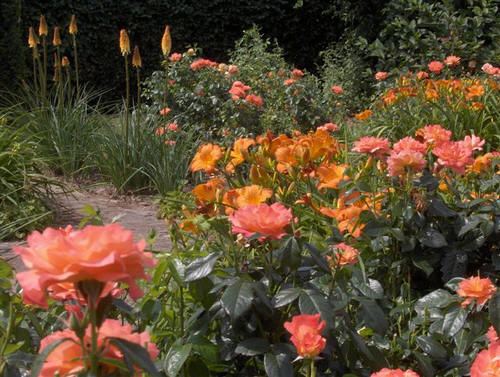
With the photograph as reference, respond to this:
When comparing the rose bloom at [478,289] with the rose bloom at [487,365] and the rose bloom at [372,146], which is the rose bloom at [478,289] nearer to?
the rose bloom at [487,365]

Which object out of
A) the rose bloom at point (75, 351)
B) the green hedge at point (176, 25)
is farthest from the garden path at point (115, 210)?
the green hedge at point (176, 25)

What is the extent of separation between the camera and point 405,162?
190 cm

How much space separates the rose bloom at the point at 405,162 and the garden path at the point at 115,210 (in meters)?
1.87

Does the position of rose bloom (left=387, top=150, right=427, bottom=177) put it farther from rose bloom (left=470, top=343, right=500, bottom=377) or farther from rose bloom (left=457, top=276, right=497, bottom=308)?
rose bloom (left=470, top=343, right=500, bottom=377)

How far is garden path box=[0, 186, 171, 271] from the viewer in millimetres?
3991

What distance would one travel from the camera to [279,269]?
1603 millimetres

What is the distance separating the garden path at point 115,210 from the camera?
13.1 feet

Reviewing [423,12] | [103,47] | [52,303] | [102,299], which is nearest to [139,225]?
[52,303]

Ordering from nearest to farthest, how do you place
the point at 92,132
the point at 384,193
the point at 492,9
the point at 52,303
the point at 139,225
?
the point at 52,303
the point at 384,193
the point at 139,225
the point at 92,132
the point at 492,9

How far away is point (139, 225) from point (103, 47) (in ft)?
20.3

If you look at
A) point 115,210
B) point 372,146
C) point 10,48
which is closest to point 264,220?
point 372,146

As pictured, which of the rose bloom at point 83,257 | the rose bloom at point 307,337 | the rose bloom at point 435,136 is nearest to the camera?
the rose bloom at point 83,257

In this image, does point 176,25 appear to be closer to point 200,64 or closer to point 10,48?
point 10,48

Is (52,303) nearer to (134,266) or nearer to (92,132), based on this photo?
(134,266)
